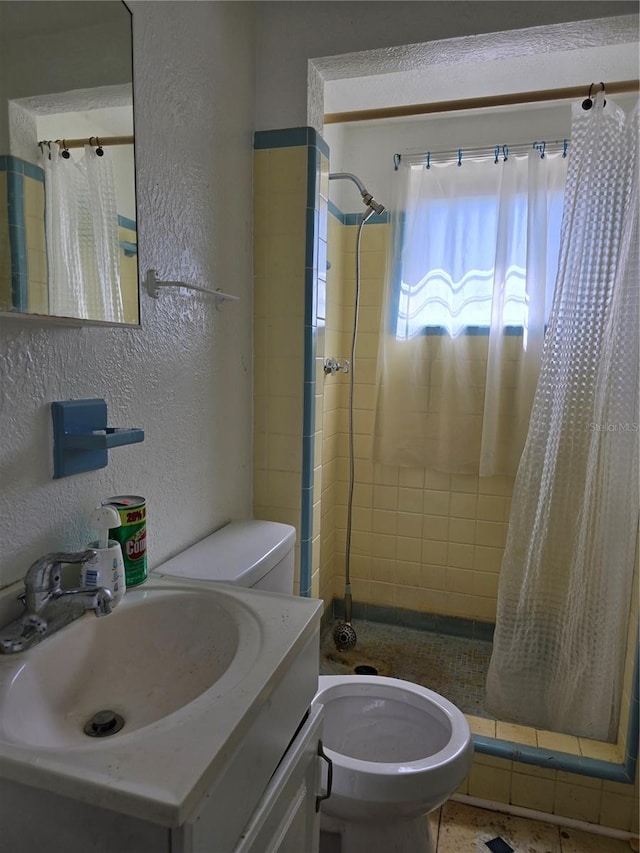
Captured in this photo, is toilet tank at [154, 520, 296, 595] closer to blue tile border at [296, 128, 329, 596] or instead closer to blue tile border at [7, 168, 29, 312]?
blue tile border at [296, 128, 329, 596]

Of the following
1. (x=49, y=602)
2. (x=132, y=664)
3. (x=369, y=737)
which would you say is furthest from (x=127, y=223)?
(x=369, y=737)

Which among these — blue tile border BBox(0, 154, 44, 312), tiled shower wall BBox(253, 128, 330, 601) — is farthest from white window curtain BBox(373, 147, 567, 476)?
blue tile border BBox(0, 154, 44, 312)

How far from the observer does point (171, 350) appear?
1213mm

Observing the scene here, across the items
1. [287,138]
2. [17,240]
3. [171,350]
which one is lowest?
[171,350]

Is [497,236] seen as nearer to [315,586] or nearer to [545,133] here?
[545,133]

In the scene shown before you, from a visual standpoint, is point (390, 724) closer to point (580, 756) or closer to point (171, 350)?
point (580, 756)

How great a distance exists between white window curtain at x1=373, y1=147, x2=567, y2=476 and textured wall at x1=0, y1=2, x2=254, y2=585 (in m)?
0.88

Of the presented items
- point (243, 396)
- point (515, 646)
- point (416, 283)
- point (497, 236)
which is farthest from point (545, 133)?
point (515, 646)

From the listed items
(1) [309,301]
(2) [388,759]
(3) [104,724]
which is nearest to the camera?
(3) [104,724]

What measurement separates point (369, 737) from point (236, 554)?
667 millimetres

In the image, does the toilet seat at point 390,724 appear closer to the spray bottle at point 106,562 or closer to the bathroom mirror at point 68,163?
the spray bottle at point 106,562

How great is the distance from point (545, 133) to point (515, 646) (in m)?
1.91

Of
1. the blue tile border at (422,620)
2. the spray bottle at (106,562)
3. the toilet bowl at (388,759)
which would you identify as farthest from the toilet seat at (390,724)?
the blue tile border at (422,620)

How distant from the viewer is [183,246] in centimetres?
124
